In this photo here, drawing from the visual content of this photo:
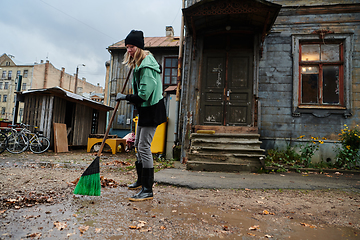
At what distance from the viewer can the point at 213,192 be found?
10.9ft

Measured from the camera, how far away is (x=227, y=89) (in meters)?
7.06

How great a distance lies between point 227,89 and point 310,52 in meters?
2.81

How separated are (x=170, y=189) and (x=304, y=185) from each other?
7.93ft

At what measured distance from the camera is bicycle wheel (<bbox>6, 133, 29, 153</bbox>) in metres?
8.04

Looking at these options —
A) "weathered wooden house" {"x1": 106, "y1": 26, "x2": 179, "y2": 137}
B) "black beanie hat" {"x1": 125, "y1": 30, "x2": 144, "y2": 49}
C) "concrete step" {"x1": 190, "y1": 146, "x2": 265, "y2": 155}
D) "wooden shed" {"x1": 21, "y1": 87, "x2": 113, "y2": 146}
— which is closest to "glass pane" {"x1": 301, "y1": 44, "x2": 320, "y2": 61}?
"concrete step" {"x1": 190, "y1": 146, "x2": 265, "y2": 155}

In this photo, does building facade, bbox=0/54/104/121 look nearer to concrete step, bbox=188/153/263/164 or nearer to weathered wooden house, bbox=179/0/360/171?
weathered wooden house, bbox=179/0/360/171

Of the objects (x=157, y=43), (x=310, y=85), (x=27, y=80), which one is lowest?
(x=310, y=85)

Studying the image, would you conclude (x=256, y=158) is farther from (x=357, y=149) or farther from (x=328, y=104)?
(x=328, y=104)

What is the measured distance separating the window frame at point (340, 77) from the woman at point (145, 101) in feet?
17.3

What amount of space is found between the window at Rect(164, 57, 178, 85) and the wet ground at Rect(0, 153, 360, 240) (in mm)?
11252

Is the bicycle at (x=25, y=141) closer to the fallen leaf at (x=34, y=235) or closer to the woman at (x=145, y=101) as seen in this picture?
the woman at (x=145, y=101)

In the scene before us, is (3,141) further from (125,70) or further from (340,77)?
(340,77)

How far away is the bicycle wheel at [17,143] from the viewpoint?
8039 mm

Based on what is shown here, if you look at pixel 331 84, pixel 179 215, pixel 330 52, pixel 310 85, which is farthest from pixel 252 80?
pixel 179 215
